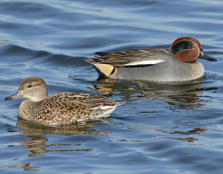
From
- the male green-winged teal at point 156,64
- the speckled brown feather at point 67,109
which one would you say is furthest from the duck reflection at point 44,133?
the male green-winged teal at point 156,64

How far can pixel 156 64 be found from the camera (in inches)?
504

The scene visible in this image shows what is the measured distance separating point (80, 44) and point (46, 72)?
2406 millimetres

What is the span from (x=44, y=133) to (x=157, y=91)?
129 inches

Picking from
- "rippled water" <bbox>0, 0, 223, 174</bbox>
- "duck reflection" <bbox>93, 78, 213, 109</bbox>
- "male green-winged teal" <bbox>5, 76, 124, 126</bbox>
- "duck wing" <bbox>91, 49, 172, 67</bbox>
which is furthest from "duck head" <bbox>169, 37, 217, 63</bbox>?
"male green-winged teal" <bbox>5, 76, 124, 126</bbox>

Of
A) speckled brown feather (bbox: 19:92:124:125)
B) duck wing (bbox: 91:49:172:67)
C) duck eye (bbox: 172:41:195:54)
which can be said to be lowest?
speckled brown feather (bbox: 19:92:124:125)

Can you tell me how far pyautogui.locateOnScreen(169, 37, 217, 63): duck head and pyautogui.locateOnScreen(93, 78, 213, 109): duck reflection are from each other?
2.04 feet

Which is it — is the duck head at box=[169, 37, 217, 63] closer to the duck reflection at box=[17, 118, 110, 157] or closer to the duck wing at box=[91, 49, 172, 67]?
the duck wing at box=[91, 49, 172, 67]

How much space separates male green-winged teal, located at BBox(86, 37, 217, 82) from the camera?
41.9ft

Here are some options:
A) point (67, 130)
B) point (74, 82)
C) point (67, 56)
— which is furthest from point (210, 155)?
point (67, 56)

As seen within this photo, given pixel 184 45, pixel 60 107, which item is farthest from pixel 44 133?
pixel 184 45

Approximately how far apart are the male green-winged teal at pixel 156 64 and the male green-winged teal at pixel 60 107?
2.97m

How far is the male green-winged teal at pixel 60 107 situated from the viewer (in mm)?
9746

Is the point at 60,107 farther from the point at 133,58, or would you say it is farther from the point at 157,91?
the point at 133,58

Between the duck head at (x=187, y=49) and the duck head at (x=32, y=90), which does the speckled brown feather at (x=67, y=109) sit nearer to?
the duck head at (x=32, y=90)
